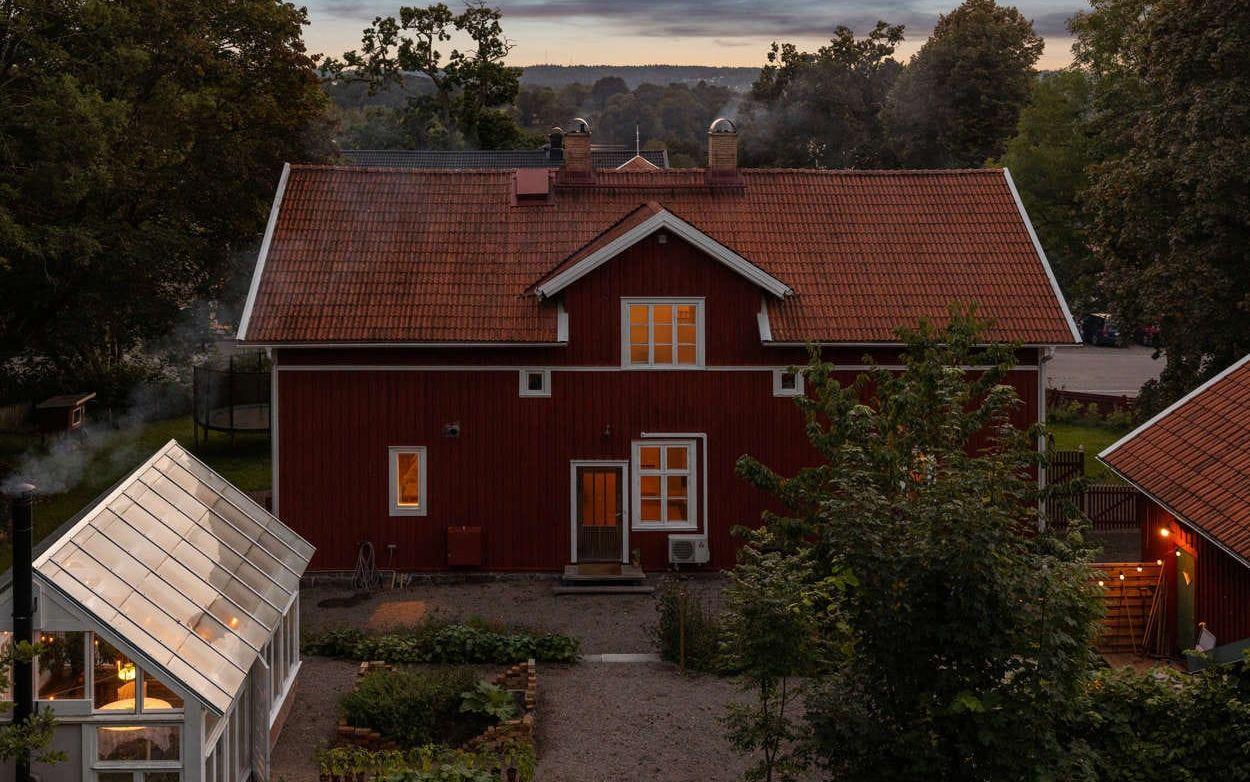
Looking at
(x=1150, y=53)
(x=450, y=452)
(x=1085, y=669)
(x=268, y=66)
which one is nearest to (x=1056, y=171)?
(x=1150, y=53)

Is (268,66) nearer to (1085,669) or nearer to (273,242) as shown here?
(273,242)

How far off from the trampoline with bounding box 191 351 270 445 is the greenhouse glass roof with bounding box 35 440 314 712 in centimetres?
1830

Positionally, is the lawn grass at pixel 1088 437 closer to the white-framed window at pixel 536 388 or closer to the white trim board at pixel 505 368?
the white trim board at pixel 505 368

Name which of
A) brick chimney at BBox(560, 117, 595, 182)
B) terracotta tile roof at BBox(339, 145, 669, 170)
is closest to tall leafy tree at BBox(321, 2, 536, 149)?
terracotta tile roof at BBox(339, 145, 669, 170)

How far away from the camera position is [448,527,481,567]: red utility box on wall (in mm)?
24578

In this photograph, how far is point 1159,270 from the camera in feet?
95.7

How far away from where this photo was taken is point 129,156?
30969 mm

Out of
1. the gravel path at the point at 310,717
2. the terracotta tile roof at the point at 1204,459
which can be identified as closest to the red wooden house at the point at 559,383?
the terracotta tile roof at the point at 1204,459

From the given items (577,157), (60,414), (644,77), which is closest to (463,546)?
(577,157)

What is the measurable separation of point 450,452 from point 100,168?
9.86 m

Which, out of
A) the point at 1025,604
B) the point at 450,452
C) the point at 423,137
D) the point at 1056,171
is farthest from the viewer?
the point at 423,137

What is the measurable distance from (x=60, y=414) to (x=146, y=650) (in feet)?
77.1

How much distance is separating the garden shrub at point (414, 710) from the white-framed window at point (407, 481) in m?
7.24

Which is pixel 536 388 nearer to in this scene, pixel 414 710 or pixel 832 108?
pixel 414 710
